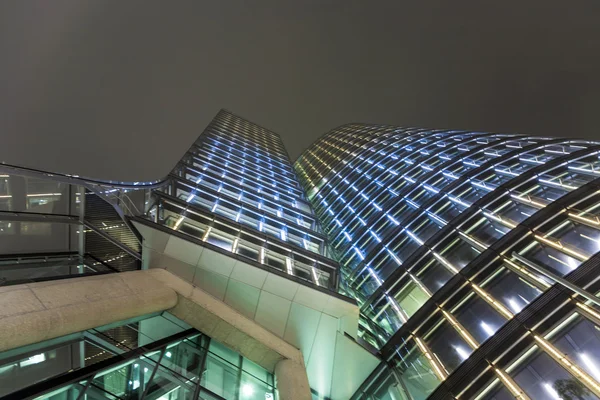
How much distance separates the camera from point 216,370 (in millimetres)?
10055

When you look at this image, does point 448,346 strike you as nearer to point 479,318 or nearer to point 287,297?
point 479,318

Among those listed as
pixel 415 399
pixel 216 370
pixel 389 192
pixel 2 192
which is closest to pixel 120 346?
pixel 216 370

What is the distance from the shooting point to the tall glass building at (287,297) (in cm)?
814

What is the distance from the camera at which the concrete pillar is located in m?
9.84

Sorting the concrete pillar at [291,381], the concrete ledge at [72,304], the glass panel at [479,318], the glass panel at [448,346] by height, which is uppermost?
the concrete ledge at [72,304]

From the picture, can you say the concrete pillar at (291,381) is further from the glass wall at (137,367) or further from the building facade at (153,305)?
the glass wall at (137,367)

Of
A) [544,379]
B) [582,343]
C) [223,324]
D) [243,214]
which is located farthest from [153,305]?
[582,343]

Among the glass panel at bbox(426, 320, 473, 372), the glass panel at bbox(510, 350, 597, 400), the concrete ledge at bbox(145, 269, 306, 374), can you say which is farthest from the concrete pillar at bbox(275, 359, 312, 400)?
the glass panel at bbox(510, 350, 597, 400)

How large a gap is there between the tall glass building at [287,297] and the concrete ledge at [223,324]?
0.16 ft

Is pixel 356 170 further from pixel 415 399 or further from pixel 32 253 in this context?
pixel 32 253

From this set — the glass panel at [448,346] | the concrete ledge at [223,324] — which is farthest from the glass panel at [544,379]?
the concrete ledge at [223,324]

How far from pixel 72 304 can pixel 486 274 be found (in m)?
12.7

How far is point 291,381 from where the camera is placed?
34.3 feet

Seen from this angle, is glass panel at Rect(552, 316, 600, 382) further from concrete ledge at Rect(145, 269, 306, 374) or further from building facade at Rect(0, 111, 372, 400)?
concrete ledge at Rect(145, 269, 306, 374)
